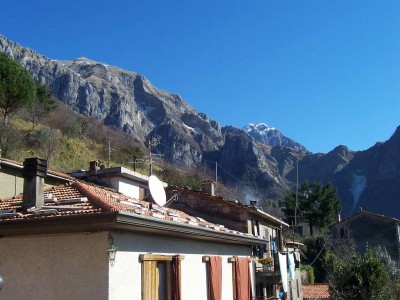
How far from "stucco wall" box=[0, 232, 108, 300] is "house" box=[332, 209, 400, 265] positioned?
33652mm

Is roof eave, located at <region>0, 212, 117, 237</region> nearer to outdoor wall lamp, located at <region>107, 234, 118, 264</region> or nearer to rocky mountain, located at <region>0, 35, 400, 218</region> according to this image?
outdoor wall lamp, located at <region>107, 234, 118, 264</region>

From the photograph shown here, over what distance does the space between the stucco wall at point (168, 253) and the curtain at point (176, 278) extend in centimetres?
23

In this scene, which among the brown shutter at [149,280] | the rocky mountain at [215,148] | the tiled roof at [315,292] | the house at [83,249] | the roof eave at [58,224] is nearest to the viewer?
the roof eave at [58,224]

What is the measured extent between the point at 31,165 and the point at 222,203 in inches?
431

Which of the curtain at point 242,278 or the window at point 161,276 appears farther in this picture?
the curtain at point 242,278

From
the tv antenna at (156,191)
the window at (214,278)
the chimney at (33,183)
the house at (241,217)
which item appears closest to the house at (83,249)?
the chimney at (33,183)

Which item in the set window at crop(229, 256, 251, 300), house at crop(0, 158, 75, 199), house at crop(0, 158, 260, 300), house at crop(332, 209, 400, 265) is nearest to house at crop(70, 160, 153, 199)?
house at crop(0, 158, 75, 199)

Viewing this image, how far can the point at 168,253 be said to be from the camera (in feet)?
34.0

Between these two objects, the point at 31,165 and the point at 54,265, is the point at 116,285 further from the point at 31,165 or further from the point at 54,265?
the point at 31,165

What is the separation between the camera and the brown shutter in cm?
916

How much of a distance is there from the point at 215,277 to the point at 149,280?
3410mm

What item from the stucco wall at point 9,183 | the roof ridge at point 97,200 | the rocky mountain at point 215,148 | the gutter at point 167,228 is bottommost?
the gutter at point 167,228

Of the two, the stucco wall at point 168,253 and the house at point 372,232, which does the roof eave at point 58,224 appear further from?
the house at point 372,232

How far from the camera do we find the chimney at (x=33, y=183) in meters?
9.22
